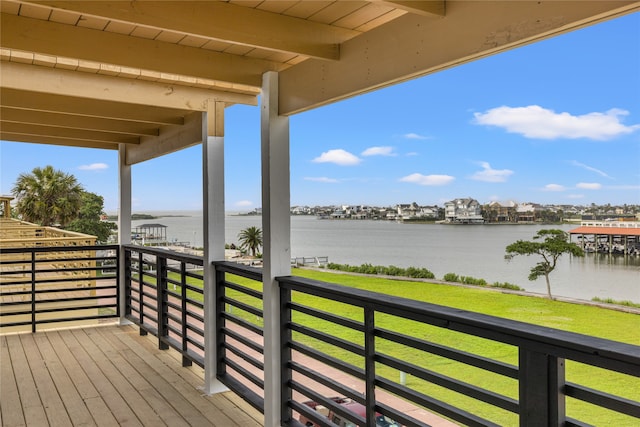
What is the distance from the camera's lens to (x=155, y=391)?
3479mm

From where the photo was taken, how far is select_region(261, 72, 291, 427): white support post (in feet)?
8.95

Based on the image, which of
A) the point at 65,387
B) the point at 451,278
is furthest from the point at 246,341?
the point at 451,278

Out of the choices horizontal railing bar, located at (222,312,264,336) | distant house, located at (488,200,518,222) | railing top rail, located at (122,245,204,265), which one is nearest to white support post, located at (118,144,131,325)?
railing top rail, located at (122,245,204,265)

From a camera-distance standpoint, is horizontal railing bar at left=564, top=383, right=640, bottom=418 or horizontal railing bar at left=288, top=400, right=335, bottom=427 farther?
horizontal railing bar at left=288, top=400, right=335, bottom=427

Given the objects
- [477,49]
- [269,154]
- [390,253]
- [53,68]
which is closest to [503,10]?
[477,49]

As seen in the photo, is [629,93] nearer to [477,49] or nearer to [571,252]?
[571,252]

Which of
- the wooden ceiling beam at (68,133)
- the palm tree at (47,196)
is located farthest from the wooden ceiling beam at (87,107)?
the palm tree at (47,196)

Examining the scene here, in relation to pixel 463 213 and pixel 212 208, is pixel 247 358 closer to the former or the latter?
pixel 212 208

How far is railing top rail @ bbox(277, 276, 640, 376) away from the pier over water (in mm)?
5826

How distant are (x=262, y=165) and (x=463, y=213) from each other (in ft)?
43.8

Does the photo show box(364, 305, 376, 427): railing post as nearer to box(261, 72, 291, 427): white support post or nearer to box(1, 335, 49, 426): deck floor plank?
box(261, 72, 291, 427): white support post

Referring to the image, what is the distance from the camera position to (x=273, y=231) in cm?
273

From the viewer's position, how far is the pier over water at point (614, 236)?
6664 millimetres

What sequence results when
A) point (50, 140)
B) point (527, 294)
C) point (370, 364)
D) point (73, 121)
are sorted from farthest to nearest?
1. point (527, 294)
2. point (50, 140)
3. point (73, 121)
4. point (370, 364)
